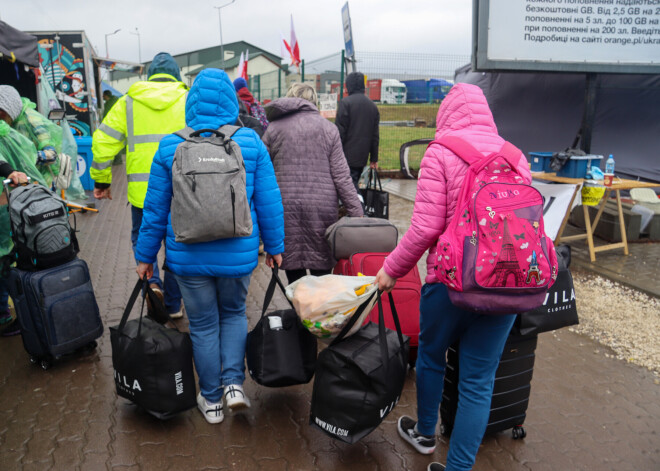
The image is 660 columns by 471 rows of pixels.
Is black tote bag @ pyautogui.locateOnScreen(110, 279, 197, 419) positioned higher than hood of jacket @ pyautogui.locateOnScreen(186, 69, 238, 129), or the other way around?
hood of jacket @ pyautogui.locateOnScreen(186, 69, 238, 129)

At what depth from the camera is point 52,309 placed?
3420mm

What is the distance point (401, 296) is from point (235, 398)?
50.0 inches

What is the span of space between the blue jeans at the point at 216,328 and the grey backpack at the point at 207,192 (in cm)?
37

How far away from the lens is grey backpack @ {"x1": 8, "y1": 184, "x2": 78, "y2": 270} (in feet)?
11.1

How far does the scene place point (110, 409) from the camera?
3109 millimetres

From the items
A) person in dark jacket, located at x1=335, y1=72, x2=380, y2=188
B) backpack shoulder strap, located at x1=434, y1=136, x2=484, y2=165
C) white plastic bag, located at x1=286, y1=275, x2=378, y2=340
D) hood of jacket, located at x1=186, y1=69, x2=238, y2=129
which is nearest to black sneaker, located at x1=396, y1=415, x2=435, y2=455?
white plastic bag, located at x1=286, y1=275, x2=378, y2=340

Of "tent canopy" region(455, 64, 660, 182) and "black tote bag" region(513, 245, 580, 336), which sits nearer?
"black tote bag" region(513, 245, 580, 336)

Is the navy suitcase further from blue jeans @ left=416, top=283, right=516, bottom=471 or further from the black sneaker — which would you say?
blue jeans @ left=416, top=283, right=516, bottom=471

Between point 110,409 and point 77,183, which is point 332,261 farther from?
point 77,183

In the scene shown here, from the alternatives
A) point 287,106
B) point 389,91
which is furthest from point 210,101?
point 389,91

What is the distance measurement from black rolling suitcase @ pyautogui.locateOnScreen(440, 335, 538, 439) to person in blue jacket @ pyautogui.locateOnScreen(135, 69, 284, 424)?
3.85ft

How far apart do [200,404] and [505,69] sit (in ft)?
19.3

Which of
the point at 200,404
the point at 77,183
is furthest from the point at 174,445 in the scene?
the point at 77,183

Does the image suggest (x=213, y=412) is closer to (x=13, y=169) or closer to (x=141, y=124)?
(x=141, y=124)
